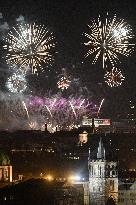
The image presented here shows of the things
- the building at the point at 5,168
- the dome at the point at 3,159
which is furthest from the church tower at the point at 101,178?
the dome at the point at 3,159

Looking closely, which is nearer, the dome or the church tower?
the dome

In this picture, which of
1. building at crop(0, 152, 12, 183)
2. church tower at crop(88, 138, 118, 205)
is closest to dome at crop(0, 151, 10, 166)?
building at crop(0, 152, 12, 183)

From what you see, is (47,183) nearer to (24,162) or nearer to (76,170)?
(76,170)

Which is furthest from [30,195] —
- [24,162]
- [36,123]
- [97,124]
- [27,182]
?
[97,124]

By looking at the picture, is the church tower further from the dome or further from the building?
the dome

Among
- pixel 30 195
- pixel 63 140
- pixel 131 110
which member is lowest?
pixel 30 195

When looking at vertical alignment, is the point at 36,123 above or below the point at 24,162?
above

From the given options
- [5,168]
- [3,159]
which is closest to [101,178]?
[5,168]

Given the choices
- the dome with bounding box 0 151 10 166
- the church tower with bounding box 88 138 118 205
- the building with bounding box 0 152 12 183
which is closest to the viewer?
the dome with bounding box 0 151 10 166

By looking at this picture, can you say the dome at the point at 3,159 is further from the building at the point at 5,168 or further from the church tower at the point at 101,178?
the church tower at the point at 101,178
